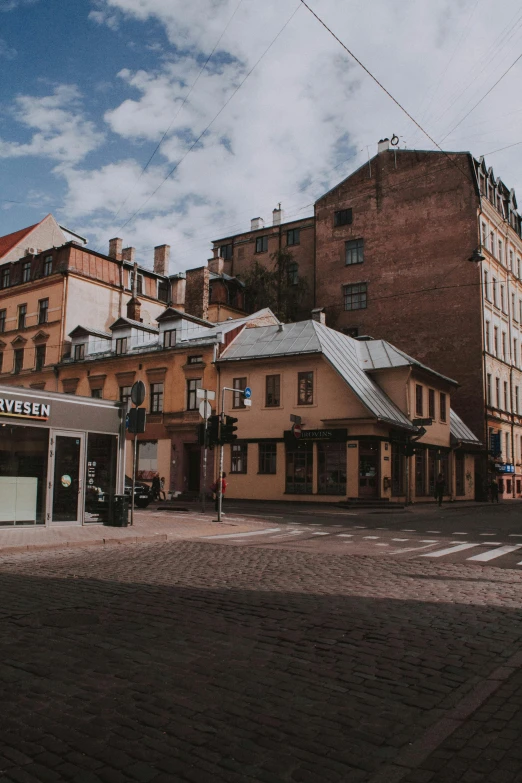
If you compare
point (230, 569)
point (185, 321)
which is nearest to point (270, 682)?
point (230, 569)

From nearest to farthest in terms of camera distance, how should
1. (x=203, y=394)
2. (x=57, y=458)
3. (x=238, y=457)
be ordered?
(x=57, y=458) < (x=203, y=394) < (x=238, y=457)

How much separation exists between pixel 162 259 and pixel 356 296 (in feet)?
53.8

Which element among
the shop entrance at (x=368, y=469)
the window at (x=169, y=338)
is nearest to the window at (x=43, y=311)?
the window at (x=169, y=338)

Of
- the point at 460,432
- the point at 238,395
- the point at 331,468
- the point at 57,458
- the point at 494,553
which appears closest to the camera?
the point at 494,553

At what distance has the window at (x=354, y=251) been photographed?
47.2 meters

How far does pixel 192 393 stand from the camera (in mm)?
36750

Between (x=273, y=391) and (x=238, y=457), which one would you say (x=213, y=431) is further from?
(x=238, y=457)

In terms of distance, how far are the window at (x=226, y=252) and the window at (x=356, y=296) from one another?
13.3 m

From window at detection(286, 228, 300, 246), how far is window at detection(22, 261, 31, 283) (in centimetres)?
1995

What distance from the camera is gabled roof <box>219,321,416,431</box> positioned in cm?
3130

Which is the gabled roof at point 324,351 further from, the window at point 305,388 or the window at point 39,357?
the window at point 39,357

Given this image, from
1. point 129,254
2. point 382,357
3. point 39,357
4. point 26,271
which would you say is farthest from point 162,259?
point 382,357

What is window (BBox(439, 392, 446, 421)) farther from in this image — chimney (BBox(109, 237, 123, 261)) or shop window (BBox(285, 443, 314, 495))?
chimney (BBox(109, 237, 123, 261))

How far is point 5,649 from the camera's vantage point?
5.51m
